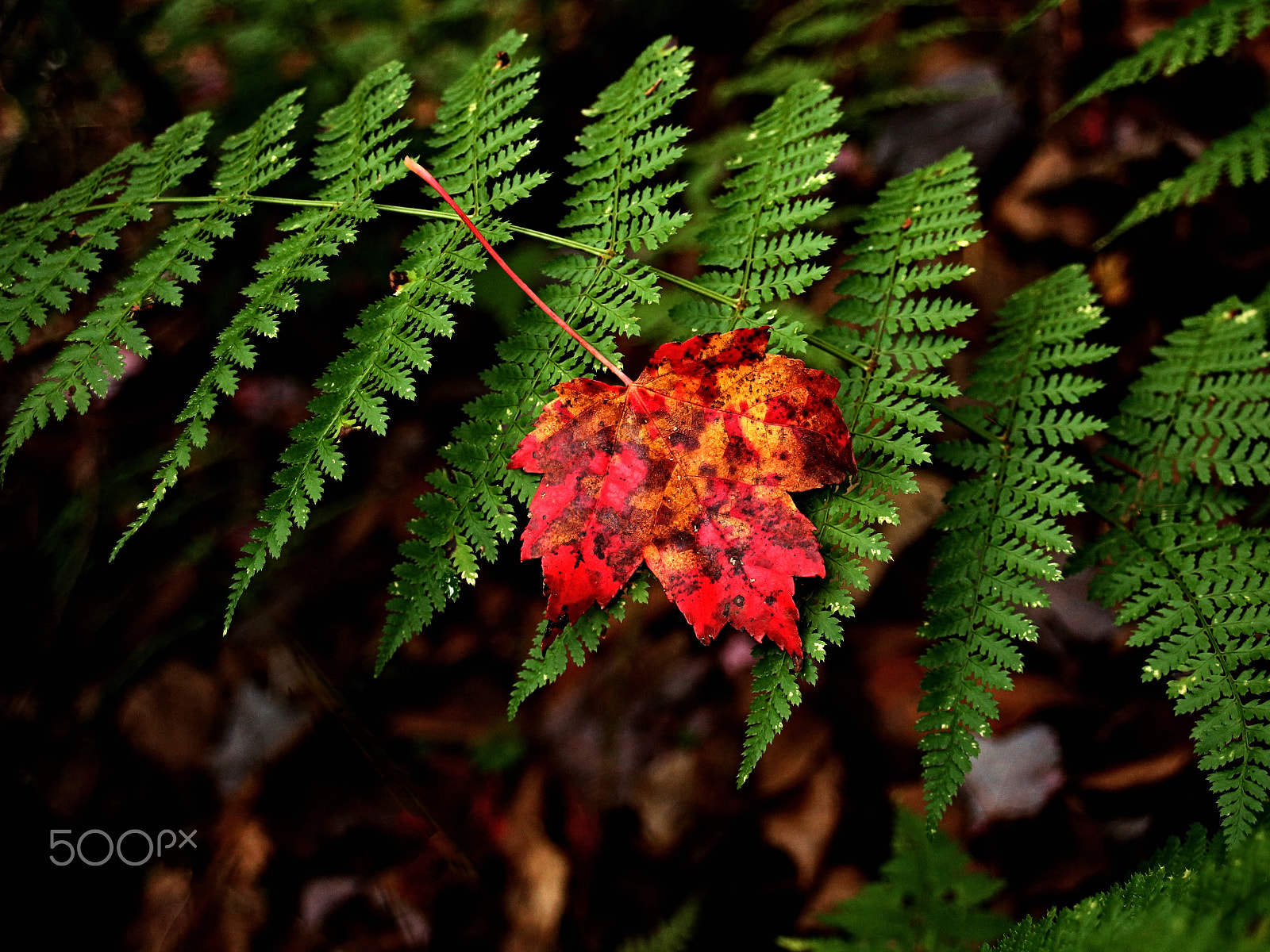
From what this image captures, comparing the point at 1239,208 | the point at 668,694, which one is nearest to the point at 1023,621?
the point at 668,694

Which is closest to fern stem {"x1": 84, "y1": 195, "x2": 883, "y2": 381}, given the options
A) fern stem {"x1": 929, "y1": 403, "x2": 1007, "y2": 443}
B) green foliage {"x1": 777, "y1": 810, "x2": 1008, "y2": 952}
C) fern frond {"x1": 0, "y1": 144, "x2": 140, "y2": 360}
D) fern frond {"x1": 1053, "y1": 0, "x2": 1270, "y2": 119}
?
fern stem {"x1": 929, "y1": 403, "x2": 1007, "y2": 443}

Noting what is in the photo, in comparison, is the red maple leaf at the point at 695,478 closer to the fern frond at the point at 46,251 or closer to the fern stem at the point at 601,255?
the fern stem at the point at 601,255

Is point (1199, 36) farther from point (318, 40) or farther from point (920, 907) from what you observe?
point (318, 40)

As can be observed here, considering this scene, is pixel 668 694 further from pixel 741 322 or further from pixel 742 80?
pixel 742 80

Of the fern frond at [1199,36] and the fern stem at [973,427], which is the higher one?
the fern frond at [1199,36]

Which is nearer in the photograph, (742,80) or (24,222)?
(24,222)

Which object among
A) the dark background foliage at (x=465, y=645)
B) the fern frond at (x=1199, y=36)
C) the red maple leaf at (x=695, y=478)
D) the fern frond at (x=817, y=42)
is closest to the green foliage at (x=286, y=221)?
the red maple leaf at (x=695, y=478)

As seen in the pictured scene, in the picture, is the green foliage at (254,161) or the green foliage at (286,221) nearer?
the green foliage at (286,221)
